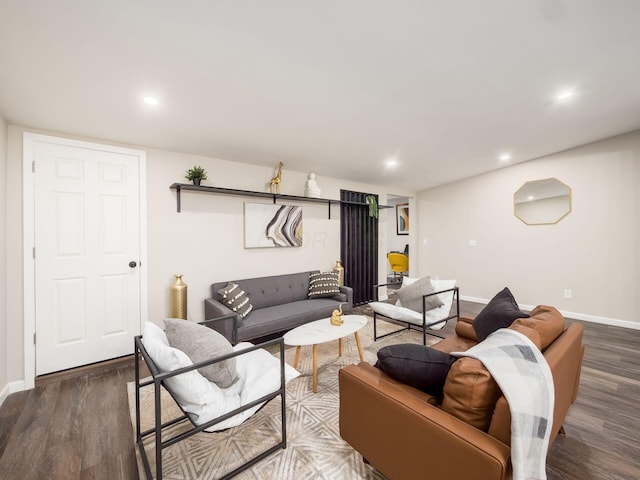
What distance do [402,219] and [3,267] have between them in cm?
775

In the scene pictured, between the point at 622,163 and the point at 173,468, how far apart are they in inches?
233

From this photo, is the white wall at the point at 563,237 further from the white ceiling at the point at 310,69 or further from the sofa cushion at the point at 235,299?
the sofa cushion at the point at 235,299

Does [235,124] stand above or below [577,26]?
below

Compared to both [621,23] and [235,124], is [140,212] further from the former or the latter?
[621,23]

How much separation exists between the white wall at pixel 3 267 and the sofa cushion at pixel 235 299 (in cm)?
167

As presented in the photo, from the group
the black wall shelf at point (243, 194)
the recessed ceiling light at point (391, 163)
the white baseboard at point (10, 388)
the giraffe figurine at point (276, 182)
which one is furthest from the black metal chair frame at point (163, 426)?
the recessed ceiling light at point (391, 163)

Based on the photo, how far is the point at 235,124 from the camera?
8.46 feet

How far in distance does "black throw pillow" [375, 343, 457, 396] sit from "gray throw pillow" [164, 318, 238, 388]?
0.84 meters

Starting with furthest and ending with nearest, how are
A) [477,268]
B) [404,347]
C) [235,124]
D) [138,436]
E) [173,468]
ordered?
[477,268] < [235,124] < [138,436] < [173,468] < [404,347]

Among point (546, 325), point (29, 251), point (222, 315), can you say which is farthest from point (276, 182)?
point (546, 325)

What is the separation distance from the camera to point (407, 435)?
44.1 inches

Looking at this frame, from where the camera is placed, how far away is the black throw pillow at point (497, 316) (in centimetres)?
183

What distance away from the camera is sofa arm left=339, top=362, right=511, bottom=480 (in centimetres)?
92

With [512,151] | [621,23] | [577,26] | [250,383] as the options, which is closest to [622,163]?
[512,151]
